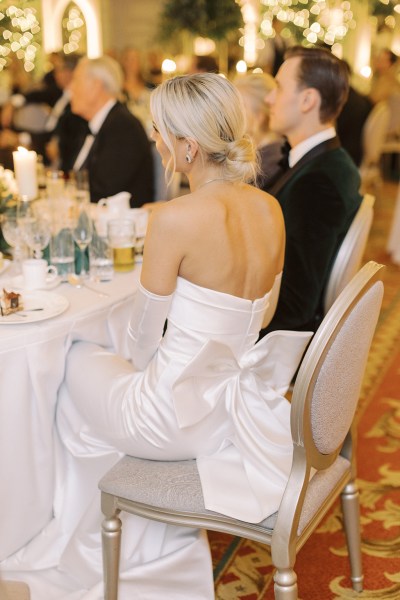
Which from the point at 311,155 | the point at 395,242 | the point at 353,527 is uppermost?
the point at 311,155

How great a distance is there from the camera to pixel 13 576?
6.82 feet

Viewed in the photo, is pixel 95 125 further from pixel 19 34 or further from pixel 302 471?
pixel 19 34

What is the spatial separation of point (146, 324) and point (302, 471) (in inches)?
21.4

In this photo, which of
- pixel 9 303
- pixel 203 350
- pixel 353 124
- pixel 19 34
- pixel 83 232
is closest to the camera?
pixel 203 350

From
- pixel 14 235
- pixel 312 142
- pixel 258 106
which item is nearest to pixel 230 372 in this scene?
pixel 14 235

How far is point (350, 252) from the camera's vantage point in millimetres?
2338

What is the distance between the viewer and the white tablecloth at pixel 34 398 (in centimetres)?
190

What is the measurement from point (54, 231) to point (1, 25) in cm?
722

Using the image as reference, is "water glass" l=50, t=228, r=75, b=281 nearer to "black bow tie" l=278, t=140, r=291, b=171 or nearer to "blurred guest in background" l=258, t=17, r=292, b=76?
"black bow tie" l=278, t=140, r=291, b=171

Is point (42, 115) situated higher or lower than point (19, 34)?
lower

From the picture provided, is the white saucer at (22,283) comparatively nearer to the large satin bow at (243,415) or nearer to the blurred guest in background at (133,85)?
the large satin bow at (243,415)

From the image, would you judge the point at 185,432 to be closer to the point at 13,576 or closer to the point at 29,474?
the point at 29,474

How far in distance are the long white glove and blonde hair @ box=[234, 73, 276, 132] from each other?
1706 mm

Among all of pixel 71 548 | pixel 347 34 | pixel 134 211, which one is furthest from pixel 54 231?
pixel 347 34
